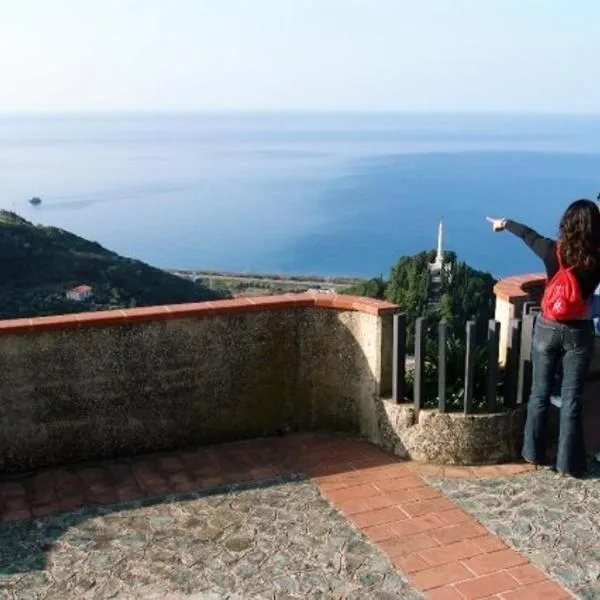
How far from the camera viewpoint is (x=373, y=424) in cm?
531

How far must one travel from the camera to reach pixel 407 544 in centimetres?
396

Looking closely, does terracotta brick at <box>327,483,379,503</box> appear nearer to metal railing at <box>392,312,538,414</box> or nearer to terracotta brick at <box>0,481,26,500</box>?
metal railing at <box>392,312,538,414</box>

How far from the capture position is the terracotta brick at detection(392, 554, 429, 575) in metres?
3.70

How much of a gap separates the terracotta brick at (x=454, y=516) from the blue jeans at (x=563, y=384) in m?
0.80

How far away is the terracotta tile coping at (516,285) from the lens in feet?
18.1

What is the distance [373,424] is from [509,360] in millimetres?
1100

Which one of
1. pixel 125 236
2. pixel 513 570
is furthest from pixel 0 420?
pixel 125 236

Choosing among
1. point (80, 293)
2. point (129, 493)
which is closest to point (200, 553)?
point (129, 493)

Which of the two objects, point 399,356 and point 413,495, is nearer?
point 413,495

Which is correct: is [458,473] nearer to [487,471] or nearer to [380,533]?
[487,471]

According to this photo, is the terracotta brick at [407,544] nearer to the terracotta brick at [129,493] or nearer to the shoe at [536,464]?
the shoe at [536,464]

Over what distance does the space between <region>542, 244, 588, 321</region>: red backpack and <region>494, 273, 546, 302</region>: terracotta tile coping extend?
1.01m

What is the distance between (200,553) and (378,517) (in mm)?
1099

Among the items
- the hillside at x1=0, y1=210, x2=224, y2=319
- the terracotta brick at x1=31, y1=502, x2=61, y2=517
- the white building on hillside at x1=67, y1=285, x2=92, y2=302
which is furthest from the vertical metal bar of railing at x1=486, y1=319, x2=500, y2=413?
the white building on hillside at x1=67, y1=285, x2=92, y2=302
